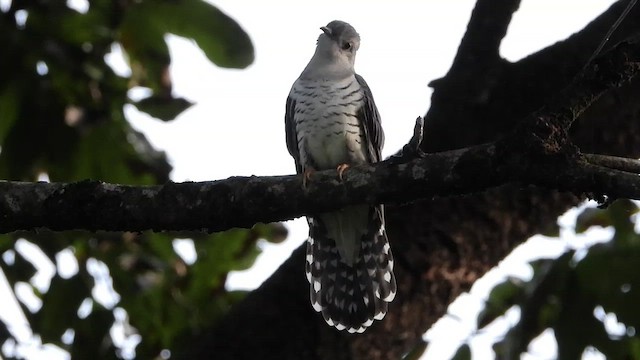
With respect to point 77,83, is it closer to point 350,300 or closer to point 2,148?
point 2,148

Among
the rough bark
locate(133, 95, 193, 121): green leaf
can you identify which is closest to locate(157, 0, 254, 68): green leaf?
locate(133, 95, 193, 121): green leaf

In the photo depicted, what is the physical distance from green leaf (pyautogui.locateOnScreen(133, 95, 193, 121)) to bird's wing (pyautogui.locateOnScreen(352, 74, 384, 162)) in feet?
2.45

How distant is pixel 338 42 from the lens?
167 inches

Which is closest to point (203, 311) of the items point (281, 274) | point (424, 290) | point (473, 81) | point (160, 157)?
point (281, 274)

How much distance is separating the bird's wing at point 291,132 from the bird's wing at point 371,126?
0.96ft

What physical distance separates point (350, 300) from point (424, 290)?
15.4 inches

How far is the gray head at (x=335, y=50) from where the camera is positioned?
4.00m

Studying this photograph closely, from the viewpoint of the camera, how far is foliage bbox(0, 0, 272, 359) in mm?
3191

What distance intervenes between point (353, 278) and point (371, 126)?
63 centimetres

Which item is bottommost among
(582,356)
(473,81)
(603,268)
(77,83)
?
(582,356)

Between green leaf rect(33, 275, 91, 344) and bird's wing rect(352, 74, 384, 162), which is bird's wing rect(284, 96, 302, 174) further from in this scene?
green leaf rect(33, 275, 91, 344)

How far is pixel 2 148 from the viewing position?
10.3ft

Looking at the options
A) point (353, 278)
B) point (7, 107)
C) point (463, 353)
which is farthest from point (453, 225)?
point (7, 107)

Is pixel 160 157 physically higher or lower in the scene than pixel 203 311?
higher
